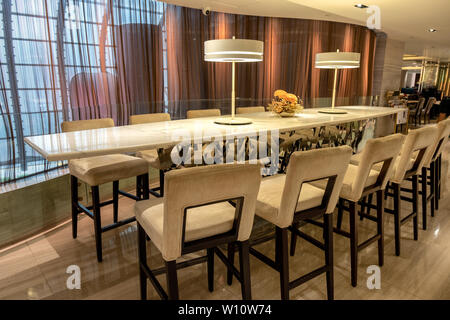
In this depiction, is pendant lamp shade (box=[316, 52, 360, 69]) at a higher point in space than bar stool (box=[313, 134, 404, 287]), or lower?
higher

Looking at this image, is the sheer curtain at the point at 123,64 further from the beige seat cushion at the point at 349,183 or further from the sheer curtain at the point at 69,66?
the beige seat cushion at the point at 349,183

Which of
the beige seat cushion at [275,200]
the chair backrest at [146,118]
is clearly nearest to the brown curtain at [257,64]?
the chair backrest at [146,118]

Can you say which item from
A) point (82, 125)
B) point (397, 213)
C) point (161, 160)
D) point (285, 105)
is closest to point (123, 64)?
point (82, 125)

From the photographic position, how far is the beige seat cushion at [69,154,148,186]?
2.07m

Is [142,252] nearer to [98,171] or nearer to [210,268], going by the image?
[210,268]

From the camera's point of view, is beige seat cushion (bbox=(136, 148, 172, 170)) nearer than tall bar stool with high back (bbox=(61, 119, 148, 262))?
No

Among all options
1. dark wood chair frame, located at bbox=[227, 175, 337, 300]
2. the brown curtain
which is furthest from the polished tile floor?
the brown curtain

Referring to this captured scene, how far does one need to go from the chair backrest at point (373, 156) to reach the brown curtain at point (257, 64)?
293cm

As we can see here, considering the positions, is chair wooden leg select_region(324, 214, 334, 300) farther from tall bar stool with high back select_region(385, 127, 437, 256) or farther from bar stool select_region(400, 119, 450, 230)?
bar stool select_region(400, 119, 450, 230)

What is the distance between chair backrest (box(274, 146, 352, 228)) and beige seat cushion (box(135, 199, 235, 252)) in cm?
26

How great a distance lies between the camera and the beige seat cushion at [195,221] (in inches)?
51.0

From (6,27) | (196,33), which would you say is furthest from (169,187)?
(196,33)

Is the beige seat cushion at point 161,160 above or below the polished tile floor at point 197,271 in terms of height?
above

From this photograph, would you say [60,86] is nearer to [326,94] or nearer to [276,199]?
[276,199]
